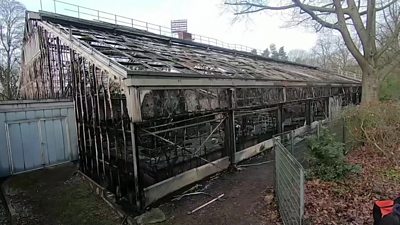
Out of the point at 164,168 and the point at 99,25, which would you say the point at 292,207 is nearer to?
the point at 164,168

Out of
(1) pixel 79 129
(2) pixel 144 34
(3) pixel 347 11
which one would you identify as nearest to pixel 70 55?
(1) pixel 79 129

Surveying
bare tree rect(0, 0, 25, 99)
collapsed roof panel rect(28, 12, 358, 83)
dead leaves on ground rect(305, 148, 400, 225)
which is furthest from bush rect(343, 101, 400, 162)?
bare tree rect(0, 0, 25, 99)

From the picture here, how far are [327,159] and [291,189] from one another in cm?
272

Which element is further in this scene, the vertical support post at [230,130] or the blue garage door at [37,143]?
the blue garage door at [37,143]

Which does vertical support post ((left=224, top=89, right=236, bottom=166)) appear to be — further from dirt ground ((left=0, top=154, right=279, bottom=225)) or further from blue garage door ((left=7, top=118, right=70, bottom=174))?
blue garage door ((left=7, top=118, right=70, bottom=174))

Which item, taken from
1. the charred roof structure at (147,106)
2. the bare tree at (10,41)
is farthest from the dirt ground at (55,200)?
the bare tree at (10,41)

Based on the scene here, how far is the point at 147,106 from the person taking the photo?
571 centimetres

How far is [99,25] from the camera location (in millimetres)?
10773

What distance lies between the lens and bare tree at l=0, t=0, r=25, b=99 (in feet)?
70.7

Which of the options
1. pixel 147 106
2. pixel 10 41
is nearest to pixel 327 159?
pixel 147 106

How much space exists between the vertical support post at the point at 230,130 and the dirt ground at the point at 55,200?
13.7ft

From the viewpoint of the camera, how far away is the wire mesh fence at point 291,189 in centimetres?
363

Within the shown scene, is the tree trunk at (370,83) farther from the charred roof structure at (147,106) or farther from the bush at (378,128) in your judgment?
the bush at (378,128)

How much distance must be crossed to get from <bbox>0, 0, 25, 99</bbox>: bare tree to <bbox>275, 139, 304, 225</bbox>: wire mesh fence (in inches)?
905
